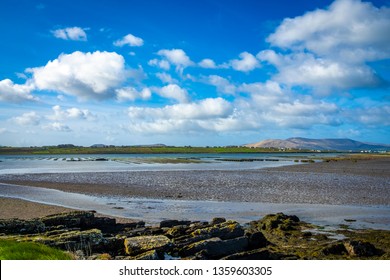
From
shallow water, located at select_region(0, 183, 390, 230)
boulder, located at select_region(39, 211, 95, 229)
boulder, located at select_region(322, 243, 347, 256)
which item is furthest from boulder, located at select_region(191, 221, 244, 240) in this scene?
shallow water, located at select_region(0, 183, 390, 230)

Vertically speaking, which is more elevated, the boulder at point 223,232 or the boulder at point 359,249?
the boulder at point 223,232

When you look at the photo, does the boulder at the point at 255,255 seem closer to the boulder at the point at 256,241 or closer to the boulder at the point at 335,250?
the boulder at the point at 256,241

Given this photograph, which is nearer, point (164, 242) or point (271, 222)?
point (164, 242)

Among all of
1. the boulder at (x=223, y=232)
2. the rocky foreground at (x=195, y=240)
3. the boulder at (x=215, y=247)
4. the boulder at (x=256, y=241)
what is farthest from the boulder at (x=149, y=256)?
the boulder at (x=256, y=241)

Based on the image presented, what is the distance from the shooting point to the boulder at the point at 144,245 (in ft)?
39.9

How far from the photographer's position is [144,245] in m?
12.3

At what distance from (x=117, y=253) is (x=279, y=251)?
627 centimetres

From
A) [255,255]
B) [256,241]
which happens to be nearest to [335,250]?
[256,241]

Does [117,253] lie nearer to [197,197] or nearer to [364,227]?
[364,227]

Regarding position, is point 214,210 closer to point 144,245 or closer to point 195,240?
point 195,240

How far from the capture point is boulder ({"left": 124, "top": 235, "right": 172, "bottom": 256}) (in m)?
12.2
